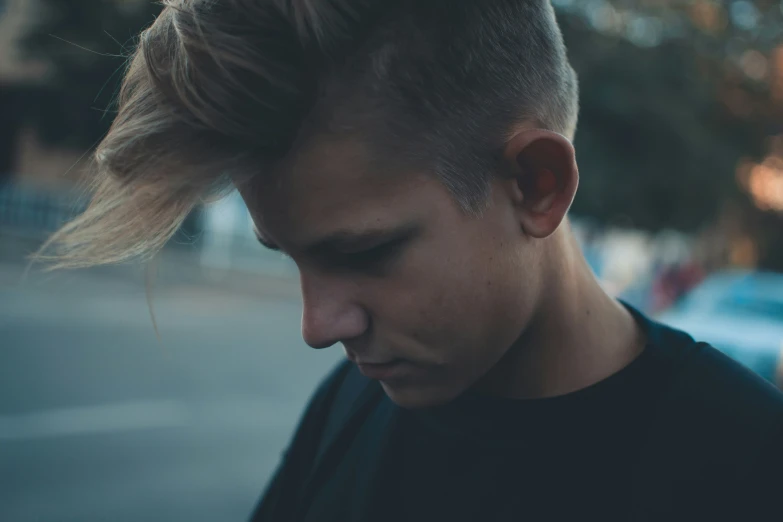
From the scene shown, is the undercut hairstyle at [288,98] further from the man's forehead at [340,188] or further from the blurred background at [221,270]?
the blurred background at [221,270]

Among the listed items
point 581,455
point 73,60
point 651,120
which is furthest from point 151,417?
point 73,60

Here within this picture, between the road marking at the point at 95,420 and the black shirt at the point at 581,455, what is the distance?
4.72 metres

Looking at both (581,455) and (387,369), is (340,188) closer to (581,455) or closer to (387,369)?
(387,369)

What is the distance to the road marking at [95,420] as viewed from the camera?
5572mm

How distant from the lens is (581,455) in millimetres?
1217

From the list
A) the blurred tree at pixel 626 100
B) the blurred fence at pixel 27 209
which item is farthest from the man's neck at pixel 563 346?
the blurred fence at pixel 27 209

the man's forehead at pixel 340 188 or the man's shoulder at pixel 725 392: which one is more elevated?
the man's forehead at pixel 340 188

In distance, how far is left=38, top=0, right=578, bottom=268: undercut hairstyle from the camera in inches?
43.1

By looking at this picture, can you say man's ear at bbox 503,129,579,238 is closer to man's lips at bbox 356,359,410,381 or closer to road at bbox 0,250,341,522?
man's lips at bbox 356,359,410,381

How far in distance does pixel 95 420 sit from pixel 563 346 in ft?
17.9

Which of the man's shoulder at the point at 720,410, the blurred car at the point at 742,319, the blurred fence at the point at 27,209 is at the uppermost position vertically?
the man's shoulder at the point at 720,410

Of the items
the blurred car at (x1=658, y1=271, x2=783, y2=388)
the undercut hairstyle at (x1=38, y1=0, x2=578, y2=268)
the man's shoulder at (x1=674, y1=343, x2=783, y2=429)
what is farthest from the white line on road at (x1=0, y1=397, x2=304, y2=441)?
the man's shoulder at (x1=674, y1=343, x2=783, y2=429)

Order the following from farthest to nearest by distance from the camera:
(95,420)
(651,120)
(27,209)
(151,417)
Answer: (27,209), (651,120), (151,417), (95,420)

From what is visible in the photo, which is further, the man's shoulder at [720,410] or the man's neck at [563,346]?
the man's neck at [563,346]
